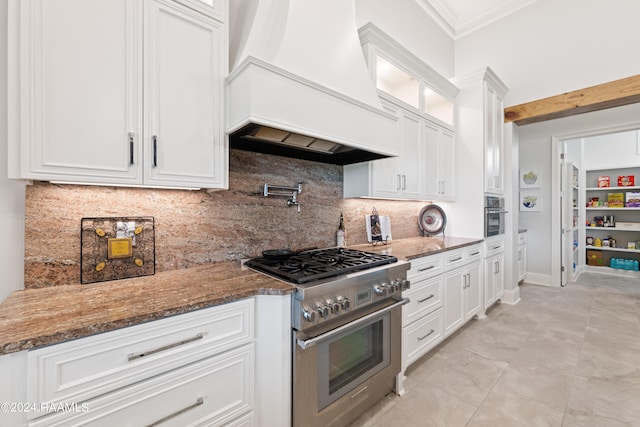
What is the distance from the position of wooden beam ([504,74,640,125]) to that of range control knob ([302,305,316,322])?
3.90 metres

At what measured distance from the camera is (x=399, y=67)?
2.54 meters

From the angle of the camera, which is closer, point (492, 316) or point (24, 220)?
point (24, 220)

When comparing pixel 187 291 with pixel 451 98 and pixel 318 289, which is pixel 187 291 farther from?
pixel 451 98

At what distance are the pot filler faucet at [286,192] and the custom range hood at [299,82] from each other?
0.26 meters

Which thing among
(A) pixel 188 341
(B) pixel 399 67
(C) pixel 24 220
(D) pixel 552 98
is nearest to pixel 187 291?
(A) pixel 188 341

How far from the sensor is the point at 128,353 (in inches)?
37.0

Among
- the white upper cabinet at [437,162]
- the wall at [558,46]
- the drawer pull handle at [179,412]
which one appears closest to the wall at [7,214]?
the drawer pull handle at [179,412]

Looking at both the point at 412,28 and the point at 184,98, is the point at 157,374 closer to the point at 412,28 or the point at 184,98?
the point at 184,98

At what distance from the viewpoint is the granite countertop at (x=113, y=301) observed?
32.3 inches

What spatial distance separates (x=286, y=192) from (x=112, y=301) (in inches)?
49.4

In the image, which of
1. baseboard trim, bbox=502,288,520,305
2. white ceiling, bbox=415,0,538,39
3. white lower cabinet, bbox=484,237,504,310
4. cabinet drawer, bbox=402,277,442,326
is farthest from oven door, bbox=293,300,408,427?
white ceiling, bbox=415,0,538,39

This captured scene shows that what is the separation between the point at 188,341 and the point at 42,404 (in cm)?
41

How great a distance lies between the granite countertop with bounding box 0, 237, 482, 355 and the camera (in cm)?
82

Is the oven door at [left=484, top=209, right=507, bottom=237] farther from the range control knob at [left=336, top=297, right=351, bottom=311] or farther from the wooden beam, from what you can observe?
the range control knob at [left=336, top=297, right=351, bottom=311]
